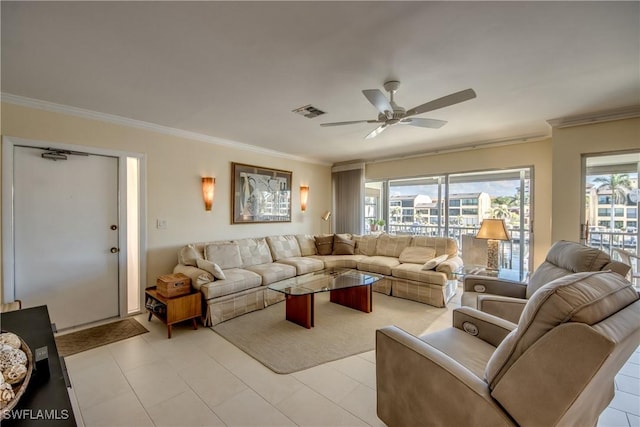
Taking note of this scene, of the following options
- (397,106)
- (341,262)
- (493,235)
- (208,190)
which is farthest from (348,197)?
(397,106)

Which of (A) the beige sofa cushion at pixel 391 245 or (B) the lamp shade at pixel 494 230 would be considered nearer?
(B) the lamp shade at pixel 494 230

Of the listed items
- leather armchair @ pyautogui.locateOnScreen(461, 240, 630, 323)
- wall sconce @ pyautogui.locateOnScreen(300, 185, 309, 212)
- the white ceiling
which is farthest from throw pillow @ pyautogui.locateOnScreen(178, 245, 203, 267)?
leather armchair @ pyautogui.locateOnScreen(461, 240, 630, 323)

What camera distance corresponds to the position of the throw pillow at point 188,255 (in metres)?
3.64

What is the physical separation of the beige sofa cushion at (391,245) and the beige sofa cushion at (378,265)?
0.73 feet

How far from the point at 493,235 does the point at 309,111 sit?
2.72 m

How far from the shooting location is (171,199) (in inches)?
150

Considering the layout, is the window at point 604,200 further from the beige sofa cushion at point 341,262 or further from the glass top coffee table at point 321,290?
the beige sofa cushion at point 341,262

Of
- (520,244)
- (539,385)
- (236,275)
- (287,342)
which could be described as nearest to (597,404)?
(539,385)

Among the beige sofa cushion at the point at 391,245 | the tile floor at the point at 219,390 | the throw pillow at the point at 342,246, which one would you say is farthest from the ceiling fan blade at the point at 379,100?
the throw pillow at the point at 342,246

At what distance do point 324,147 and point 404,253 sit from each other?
7.52 ft

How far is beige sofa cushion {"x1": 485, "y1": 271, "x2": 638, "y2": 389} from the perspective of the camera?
0.98 m

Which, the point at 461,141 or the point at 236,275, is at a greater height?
the point at 461,141

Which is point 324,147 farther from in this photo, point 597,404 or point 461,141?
point 597,404

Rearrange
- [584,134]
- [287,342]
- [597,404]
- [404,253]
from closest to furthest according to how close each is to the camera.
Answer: [597,404] → [287,342] → [584,134] → [404,253]
